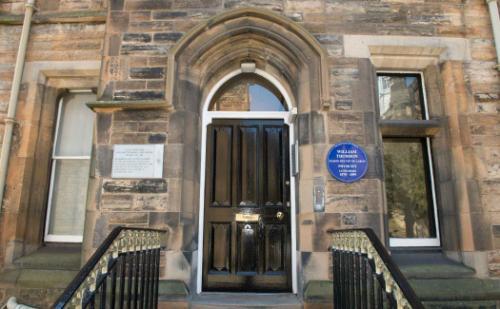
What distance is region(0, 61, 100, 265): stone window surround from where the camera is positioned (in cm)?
468

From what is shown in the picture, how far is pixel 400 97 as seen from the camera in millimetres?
4965

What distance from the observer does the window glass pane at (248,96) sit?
5.07m

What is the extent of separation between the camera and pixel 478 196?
14.2 ft

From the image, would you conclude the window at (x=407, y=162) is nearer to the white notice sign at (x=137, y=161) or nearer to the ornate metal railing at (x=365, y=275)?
the ornate metal railing at (x=365, y=275)

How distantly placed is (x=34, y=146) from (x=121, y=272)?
114 inches

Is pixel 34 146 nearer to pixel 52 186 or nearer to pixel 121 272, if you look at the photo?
pixel 52 186

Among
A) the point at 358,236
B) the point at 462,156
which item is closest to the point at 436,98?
the point at 462,156

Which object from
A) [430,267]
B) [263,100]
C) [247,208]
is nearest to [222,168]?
[247,208]

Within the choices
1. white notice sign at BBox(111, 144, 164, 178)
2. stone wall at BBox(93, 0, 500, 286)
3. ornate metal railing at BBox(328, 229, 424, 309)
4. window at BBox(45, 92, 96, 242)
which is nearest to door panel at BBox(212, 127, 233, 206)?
white notice sign at BBox(111, 144, 164, 178)

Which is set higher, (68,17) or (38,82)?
(68,17)

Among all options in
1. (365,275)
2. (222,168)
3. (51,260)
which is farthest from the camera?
(222,168)

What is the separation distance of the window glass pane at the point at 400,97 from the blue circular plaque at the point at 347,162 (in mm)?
901

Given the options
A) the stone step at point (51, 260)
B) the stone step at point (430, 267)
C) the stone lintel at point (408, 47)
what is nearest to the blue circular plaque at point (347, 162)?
the stone step at point (430, 267)

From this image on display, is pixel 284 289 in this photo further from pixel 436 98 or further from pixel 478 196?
pixel 436 98
